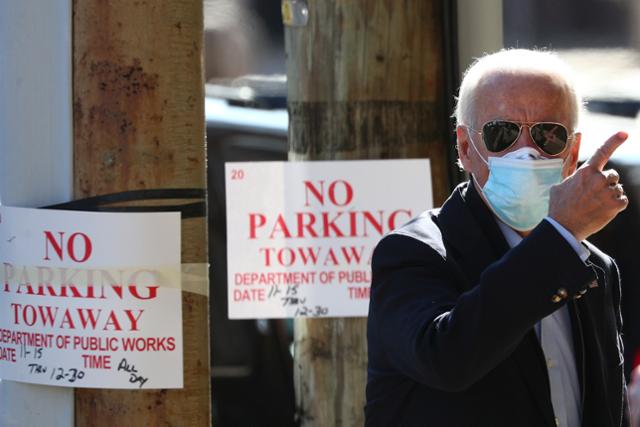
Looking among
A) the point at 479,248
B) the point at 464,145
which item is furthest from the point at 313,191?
the point at 479,248

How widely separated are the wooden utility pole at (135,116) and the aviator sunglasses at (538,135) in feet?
2.04

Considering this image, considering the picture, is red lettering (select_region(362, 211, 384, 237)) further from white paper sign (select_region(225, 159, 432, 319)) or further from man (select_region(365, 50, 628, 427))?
man (select_region(365, 50, 628, 427))

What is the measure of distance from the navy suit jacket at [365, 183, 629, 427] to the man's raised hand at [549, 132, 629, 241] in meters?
0.04

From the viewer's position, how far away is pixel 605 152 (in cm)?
230

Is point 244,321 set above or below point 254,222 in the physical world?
below

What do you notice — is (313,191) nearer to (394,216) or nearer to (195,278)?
(394,216)

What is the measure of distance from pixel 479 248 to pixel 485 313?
0.32m

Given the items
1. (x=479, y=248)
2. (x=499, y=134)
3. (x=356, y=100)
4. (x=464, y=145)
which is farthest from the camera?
(x=356, y=100)

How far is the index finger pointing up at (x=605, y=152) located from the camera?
7.48ft

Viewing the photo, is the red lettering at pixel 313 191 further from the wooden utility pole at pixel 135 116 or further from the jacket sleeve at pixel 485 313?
the jacket sleeve at pixel 485 313

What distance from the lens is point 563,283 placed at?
2.26 metres

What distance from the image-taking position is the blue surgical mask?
2.57 m

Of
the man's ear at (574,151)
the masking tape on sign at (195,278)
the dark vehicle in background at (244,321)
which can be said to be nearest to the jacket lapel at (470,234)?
the man's ear at (574,151)

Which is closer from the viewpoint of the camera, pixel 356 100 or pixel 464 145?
pixel 464 145
